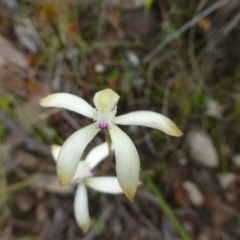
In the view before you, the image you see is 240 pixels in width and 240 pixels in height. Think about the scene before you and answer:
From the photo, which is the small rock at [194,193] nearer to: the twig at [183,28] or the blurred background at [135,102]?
the blurred background at [135,102]

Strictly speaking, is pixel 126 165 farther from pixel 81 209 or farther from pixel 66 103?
pixel 81 209

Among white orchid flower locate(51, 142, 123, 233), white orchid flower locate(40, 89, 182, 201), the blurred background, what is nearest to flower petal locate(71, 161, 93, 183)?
white orchid flower locate(51, 142, 123, 233)

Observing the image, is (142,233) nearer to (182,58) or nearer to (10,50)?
(182,58)

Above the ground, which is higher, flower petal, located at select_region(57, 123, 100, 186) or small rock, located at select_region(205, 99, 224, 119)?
small rock, located at select_region(205, 99, 224, 119)

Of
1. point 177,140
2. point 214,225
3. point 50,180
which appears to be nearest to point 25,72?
point 50,180

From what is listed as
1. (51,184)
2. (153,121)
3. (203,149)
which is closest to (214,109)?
(203,149)

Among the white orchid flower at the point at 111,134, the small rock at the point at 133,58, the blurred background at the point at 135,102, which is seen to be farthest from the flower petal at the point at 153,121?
the small rock at the point at 133,58

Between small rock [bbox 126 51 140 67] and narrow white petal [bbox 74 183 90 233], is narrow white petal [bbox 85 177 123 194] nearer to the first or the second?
narrow white petal [bbox 74 183 90 233]
